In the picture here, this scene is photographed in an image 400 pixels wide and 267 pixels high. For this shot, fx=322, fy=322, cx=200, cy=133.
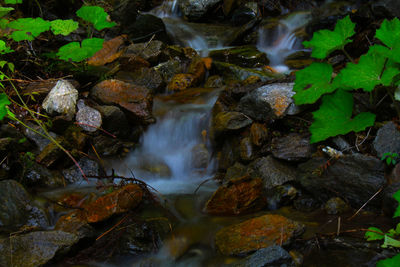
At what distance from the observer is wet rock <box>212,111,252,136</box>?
151 inches

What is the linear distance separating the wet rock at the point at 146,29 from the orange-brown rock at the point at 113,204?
458 cm

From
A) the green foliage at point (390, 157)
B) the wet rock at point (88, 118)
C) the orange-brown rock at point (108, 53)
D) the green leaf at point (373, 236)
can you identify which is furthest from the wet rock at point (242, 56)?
the green leaf at point (373, 236)

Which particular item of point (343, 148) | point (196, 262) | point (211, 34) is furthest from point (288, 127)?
point (211, 34)

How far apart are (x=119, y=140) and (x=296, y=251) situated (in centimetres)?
264

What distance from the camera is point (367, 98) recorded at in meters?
3.26

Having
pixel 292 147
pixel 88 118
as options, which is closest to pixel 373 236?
pixel 292 147

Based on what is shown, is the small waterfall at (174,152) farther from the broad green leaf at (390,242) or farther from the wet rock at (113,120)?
the broad green leaf at (390,242)

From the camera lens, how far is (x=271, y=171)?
3.28 metres

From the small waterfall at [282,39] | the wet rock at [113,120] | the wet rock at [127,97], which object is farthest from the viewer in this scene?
the small waterfall at [282,39]

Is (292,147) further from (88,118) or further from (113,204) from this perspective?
(88,118)

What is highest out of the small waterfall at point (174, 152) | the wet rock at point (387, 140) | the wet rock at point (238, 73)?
the wet rock at point (238, 73)

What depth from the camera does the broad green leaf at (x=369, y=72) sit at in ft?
8.91

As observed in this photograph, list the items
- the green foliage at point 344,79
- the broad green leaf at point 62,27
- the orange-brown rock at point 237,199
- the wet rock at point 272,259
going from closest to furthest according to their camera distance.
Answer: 1. the wet rock at point 272,259
2. the green foliage at point 344,79
3. the orange-brown rock at point 237,199
4. the broad green leaf at point 62,27

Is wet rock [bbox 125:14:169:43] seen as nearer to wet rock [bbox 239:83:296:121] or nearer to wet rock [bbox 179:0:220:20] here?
wet rock [bbox 179:0:220:20]
